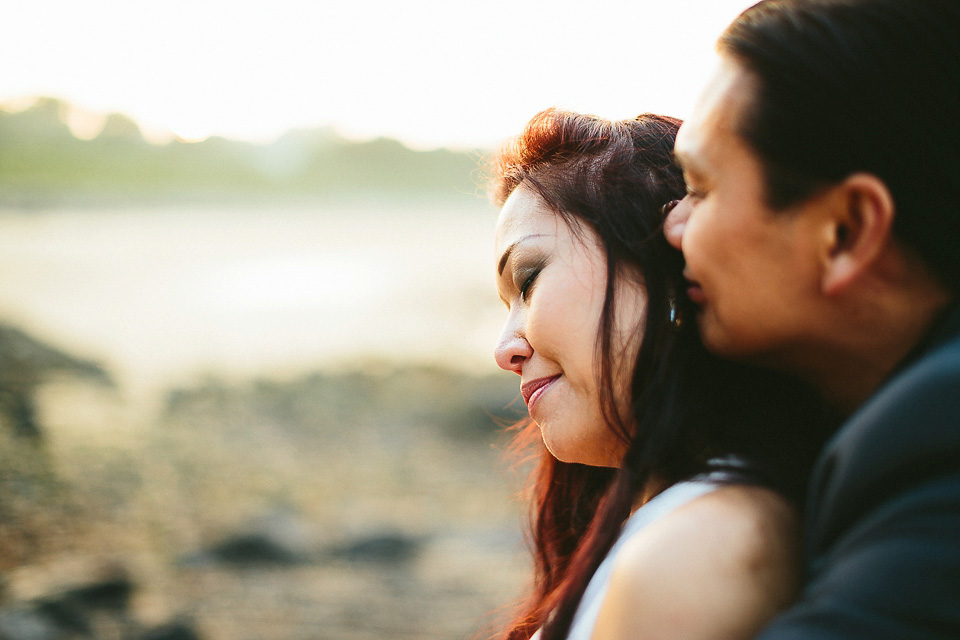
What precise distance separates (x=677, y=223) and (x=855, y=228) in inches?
17.4

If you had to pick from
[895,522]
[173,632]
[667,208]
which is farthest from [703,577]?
[173,632]

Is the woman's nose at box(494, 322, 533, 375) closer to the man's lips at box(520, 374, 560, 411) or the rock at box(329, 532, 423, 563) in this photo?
the man's lips at box(520, 374, 560, 411)

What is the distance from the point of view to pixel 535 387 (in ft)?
5.52

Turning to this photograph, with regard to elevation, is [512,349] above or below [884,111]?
below

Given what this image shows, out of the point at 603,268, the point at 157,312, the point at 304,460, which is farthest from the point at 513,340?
the point at 157,312

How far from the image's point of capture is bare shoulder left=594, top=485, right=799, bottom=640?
1.01 metres

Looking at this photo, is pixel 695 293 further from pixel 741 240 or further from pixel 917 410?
pixel 917 410

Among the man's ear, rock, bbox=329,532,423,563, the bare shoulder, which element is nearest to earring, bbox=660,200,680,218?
the man's ear

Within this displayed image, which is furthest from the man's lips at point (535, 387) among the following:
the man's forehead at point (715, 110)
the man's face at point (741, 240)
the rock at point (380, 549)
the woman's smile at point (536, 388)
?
the rock at point (380, 549)

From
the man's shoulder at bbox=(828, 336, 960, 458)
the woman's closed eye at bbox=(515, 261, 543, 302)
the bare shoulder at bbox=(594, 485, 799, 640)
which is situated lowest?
the bare shoulder at bbox=(594, 485, 799, 640)

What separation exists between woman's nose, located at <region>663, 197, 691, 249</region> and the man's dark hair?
368 millimetres

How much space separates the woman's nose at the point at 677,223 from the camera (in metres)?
1.44

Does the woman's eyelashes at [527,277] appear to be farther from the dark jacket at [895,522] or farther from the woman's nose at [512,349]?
the dark jacket at [895,522]

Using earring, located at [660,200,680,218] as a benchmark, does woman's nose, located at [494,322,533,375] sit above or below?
below
